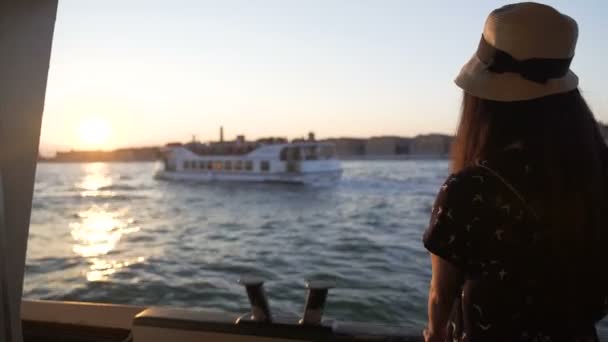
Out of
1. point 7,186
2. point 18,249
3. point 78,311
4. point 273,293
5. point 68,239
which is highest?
point 7,186

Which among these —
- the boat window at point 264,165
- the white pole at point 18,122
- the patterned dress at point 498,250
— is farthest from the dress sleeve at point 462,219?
the boat window at point 264,165

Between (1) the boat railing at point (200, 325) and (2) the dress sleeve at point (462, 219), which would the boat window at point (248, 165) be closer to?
(1) the boat railing at point (200, 325)

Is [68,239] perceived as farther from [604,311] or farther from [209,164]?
[209,164]

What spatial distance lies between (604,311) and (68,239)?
14.9 m

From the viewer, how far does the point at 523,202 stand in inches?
29.6

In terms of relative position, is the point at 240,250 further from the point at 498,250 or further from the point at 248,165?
the point at 248,165

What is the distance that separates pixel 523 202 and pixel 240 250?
11.3 metres

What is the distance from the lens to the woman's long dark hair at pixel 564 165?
2.50 feet

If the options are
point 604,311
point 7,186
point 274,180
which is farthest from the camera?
point 274,180

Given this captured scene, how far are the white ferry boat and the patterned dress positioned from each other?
85.2 ft

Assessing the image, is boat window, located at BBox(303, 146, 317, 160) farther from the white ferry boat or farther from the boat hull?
the boat hull

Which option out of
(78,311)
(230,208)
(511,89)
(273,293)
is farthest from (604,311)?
(230,208)

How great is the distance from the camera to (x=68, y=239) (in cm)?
1422

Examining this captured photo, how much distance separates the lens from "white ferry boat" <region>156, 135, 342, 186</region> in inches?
1081
